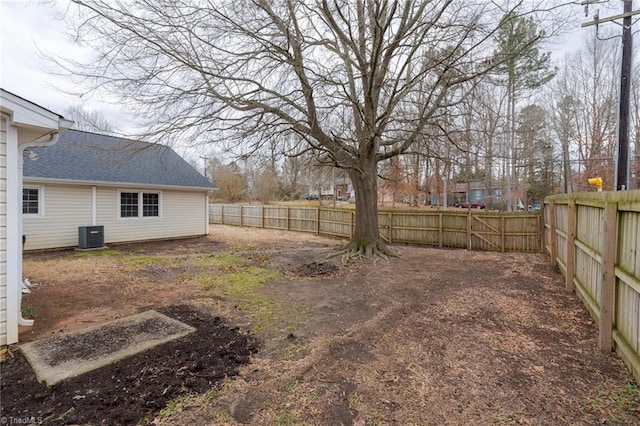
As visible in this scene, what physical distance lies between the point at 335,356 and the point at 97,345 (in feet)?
8.81

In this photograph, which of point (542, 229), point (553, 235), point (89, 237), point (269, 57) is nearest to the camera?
point (269, 57)

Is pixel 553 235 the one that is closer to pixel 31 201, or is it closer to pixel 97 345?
pixel 97 345

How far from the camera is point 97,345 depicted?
11.0 ft

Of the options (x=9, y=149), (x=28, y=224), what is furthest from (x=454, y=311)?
(x=28, y=224)

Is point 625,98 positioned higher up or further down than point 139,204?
higher up

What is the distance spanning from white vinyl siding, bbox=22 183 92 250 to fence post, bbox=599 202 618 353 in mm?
13316

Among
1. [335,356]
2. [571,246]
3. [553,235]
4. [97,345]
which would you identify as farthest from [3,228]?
[553,235]

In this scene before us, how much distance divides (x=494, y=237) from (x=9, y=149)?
1224 centimetres

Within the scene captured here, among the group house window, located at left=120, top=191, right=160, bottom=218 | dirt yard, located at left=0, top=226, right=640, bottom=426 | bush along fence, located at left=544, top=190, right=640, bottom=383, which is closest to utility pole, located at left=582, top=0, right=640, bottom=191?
dirt yard, located at left=0, top=226, right=640, bottom=426

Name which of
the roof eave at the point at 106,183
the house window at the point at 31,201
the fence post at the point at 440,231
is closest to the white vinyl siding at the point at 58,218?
the house window at the point at 31,201

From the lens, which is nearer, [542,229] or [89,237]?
[542,229]

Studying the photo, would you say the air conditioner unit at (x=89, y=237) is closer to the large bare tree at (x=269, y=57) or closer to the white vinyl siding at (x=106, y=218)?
the white vinyl siding at (x=106, y=218)

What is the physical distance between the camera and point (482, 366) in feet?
10.0

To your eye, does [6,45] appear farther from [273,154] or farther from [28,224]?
[28,224]
